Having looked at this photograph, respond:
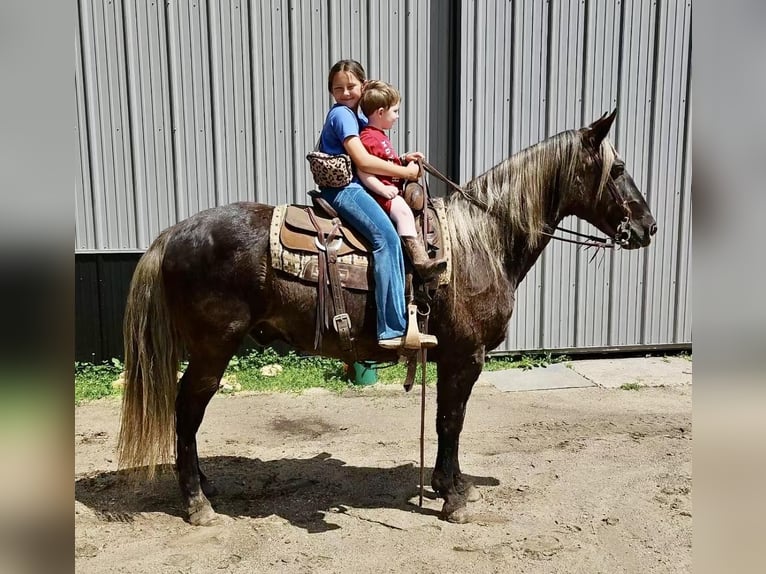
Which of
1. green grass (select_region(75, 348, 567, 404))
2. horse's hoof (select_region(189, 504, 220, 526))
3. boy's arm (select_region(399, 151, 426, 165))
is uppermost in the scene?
boy's arm (select_region(399, 151, 426, 165))

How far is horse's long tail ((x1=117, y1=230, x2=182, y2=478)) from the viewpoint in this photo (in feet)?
10.8

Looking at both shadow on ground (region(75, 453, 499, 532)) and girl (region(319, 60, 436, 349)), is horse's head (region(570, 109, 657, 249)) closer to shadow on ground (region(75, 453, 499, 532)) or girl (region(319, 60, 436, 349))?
girl (region(319, 60, 436, 349))

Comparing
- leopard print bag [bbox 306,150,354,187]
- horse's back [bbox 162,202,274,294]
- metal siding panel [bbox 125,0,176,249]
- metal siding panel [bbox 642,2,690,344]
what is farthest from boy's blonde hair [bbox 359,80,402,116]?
metal siding panel [bbox 642,2,690,344]

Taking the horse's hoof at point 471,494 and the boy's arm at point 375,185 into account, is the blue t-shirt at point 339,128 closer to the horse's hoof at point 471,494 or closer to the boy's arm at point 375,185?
the boy's arm at point 375,185

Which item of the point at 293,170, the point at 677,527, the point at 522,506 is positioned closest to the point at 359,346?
the point at 522,506

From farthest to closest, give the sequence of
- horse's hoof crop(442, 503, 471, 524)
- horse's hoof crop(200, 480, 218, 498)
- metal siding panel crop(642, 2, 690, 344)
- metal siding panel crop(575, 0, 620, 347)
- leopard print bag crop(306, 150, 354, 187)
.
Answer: metal siding panel crop(642, 2, 690, 344)
metal siding panel crop(575, 0, 620, 347)
horse's hoof crop(200, 480, 218, 498)
horse's hoof crop(442, 503, 471, 524)
leopard print bag crop(306, 150, 354, 187)

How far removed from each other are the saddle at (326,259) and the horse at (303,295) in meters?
0.07

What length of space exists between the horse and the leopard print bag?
1.44 feet

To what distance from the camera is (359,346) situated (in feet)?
11.1

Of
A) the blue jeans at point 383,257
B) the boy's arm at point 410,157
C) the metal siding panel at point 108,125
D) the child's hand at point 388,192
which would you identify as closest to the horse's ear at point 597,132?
the boy's arm at point 410,157

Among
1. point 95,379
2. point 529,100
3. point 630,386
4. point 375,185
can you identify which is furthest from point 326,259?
point 529,100
